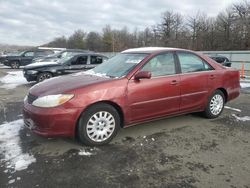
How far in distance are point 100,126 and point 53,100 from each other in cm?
85

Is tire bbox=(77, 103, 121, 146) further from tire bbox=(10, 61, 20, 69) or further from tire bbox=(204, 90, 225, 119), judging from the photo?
tire bbox=(10, 61, 20, 69)

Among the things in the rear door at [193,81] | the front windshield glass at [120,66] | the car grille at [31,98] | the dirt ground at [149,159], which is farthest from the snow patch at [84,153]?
the rear door at [193,81]

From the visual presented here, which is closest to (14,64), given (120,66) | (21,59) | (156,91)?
(21,59)

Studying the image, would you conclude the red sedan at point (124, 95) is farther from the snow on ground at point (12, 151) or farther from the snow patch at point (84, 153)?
the snow on ground at point (12, 151)

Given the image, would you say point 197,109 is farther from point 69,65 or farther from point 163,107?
point 69,65

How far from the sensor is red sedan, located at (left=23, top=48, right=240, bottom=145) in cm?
448

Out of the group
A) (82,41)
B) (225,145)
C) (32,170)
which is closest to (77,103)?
(32,170)

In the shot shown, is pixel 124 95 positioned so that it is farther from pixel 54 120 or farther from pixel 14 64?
pixel 14 64

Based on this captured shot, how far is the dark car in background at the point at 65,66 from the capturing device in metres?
12.4

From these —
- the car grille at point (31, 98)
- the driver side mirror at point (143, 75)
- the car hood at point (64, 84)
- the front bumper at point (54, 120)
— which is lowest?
the front bumper at point (54, 120)

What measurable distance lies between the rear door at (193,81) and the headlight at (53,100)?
2293mm

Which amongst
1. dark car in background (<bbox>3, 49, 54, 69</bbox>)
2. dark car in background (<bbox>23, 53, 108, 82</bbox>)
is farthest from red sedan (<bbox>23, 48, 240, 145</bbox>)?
dark car in background (<bbox>3, 49, 54, 69</bbox>)

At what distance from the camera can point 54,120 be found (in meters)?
4.38

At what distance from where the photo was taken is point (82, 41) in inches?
3479
